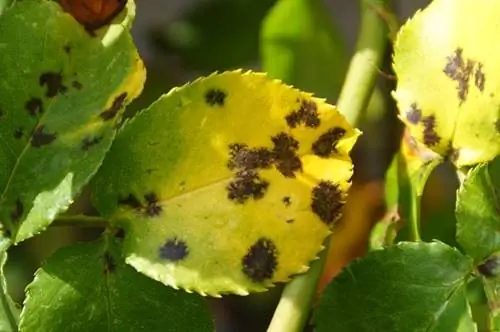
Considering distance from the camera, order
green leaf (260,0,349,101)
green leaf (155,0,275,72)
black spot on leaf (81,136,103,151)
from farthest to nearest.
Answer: green leaf (155,0,275,72), green leaf (260,0,349,101), black spot on leaf (81,136,103,151)

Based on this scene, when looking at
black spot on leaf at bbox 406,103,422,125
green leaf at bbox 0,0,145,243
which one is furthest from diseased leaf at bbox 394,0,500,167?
green leaf at bbox 0,0,145,243

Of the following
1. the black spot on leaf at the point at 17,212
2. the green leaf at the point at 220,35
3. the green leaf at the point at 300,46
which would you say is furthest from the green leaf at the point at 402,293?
the green leaf at the point at 220,35

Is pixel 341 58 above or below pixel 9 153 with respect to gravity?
below

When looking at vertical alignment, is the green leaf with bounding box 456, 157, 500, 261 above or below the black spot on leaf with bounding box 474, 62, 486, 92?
below

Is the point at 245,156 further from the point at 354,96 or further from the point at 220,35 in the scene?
the point at 220,35

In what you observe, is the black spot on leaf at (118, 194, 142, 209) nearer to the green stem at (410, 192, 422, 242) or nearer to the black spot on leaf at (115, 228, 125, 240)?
the black spot on leaf at (115, 228, 125, 240)

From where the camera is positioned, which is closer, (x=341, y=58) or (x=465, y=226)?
(x=465, y=226)

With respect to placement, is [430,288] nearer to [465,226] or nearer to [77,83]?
[465,226]

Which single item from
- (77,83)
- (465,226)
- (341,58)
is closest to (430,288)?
(465,226)
